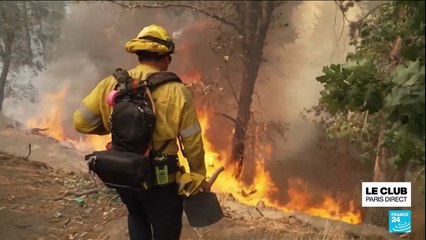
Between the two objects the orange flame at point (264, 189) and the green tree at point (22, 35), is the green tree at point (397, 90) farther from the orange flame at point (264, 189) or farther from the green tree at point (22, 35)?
the green tree at point (22, 35)

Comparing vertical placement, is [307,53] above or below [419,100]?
above

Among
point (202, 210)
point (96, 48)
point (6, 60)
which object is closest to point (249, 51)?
point (6, 60)

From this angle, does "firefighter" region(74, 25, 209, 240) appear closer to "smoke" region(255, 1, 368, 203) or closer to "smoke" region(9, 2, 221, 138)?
"smoke" region(255, 1, 368, 203)

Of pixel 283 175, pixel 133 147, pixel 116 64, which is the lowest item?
pixel 283 175

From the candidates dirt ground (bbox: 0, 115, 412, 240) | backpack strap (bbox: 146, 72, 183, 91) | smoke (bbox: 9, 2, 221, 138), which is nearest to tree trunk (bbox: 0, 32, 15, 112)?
smoke (bbox: 9, 2, 221, 138)

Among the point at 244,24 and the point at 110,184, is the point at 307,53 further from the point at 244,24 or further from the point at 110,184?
the point at 110,184

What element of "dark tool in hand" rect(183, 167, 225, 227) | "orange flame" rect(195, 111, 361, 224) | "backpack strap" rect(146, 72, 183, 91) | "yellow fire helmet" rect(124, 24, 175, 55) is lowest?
"orange flame" rect(195, 111, 361, 224)

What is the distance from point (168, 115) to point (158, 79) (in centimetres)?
26

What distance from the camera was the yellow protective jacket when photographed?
2.92 meters

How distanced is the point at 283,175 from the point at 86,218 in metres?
14.3

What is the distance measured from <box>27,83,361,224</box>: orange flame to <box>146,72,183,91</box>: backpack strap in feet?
35.4

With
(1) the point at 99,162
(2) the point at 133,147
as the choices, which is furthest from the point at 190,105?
(1) the point at 99,162

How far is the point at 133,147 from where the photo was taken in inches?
114

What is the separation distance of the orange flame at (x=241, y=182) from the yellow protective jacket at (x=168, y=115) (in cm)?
1062
